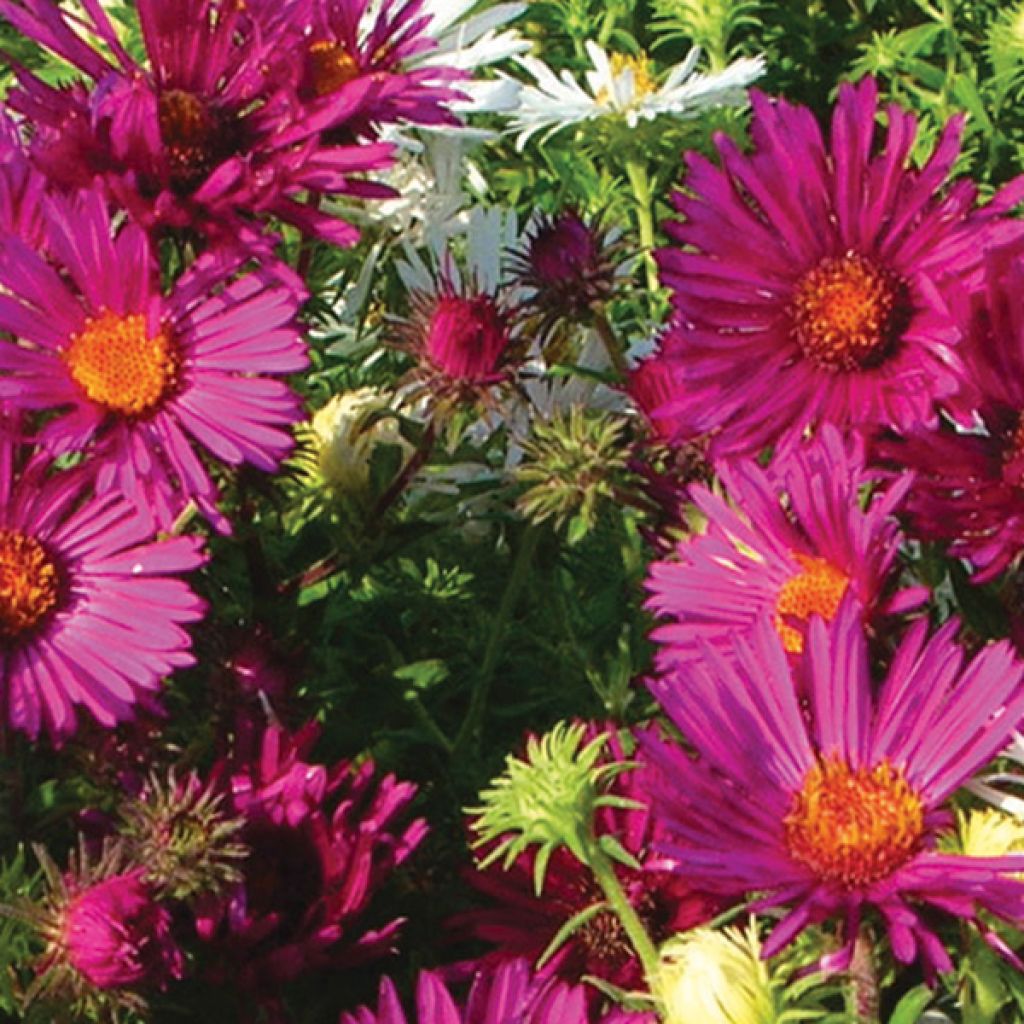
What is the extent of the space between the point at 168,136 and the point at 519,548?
30 cm

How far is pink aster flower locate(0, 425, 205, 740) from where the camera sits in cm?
87

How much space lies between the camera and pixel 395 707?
45.3 inches

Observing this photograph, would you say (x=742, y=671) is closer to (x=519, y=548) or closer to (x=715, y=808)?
(x=715, y=808)

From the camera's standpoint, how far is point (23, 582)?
0.93 metres

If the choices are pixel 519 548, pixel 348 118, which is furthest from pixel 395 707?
pixel 348 118

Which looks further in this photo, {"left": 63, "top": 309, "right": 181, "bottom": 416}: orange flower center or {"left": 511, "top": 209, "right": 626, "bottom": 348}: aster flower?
{"left": 511, "top": 209, "right": 626, "bottom": 348}: aster flower

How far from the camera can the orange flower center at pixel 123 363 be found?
895 millimetres

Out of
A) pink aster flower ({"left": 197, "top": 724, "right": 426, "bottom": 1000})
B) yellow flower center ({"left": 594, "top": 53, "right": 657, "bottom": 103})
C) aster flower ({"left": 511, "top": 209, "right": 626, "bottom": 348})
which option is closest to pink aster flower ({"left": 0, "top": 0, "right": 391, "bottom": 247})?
aster flower ({"left": 511, "top": 209, "right": 626, "bottom": 348})

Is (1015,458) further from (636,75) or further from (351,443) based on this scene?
(636,75)

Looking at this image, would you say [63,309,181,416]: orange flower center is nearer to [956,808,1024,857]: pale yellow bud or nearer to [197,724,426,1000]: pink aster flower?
[197,724,426,1000]: pink aster flower

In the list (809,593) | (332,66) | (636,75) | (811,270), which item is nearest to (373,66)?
(332,66)

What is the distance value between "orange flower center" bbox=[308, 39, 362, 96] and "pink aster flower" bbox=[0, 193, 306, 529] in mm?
139

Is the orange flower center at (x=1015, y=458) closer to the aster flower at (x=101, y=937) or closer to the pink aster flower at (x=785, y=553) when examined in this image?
the pink aster flower at (x=785, y=553)

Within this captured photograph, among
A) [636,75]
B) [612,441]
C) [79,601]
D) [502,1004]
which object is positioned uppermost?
[636,75]
